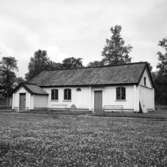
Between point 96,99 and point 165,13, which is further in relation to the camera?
point 96,99

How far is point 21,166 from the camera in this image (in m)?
5.03

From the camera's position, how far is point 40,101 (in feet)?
96.4

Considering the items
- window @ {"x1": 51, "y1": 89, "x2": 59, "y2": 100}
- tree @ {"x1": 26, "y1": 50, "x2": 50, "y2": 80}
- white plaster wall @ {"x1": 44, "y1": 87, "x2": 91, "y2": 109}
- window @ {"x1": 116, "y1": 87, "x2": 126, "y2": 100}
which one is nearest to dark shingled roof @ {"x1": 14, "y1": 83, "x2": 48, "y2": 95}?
window @ {"x1": 51, "y1": 89, "x2": 59, "y2": 100}

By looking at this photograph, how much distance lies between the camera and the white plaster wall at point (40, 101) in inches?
1125

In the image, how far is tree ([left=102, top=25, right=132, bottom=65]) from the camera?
60312 millimetres

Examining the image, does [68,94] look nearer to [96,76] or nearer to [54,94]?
[54,94]

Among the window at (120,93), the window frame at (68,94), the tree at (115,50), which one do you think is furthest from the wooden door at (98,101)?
the tree at (115,50)

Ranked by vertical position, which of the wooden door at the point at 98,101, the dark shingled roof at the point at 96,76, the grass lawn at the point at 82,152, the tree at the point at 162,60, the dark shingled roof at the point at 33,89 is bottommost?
the grass lawn at the point at 82,152

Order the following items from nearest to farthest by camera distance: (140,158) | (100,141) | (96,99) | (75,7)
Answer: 1. (140,158)
2. (100,141)
3. (75,7)
4. (96,99)

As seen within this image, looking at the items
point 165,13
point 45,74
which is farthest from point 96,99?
point 165,13

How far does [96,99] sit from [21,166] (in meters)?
22.6

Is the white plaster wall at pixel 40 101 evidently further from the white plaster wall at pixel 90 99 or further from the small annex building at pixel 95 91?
the white plaster wall at pixel 90 99

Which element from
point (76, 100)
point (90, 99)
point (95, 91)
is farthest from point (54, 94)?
point (95, 91)

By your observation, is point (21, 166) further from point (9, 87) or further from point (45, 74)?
point (9, 87)
